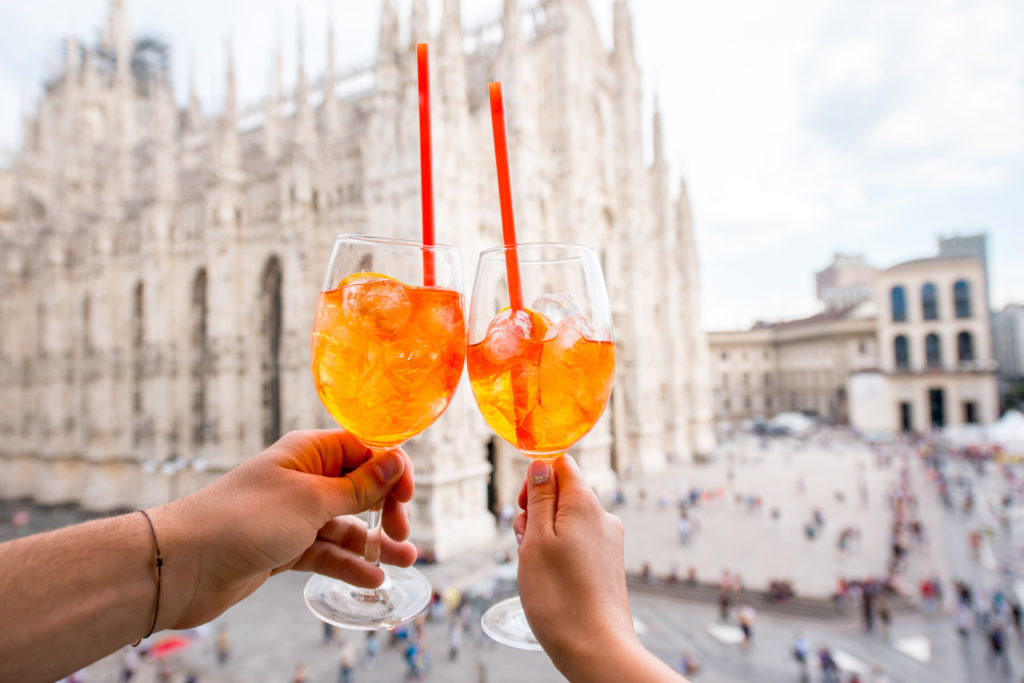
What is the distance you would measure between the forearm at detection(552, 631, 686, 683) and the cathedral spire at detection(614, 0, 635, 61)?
23.0 m

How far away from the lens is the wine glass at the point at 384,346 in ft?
4.09

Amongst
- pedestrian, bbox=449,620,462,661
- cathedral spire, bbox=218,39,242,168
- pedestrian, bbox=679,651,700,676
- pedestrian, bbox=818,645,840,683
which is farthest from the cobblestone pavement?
cathedral spire, bbox=218,39,242,168

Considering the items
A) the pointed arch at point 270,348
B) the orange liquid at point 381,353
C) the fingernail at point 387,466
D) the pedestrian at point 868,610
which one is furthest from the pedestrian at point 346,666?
the pointed arch at point 270,348

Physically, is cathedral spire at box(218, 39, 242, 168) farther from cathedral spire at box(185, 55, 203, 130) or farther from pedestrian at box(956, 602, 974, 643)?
pedestrian at box(956, 602, 974, 643)

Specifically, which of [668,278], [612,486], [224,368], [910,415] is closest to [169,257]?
[224,368]

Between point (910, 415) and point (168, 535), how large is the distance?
4161cm

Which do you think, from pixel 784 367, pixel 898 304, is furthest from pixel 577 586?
pixel 784 367

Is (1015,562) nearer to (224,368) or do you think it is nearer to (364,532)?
(364,532)

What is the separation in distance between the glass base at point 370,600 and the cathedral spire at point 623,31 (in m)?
22.6

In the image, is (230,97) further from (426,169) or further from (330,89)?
(426,169)

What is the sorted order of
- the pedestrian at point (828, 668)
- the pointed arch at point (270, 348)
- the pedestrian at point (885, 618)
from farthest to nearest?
the pointed arch at point (270, 348) < the pedestrian at point (885, 618) < the pedestrian at point (828, 668)

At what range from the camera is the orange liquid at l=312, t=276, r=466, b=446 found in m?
1.24

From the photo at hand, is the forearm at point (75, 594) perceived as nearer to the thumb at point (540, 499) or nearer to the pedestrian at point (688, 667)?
the thumb at point (540, 499)

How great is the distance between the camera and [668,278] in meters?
22.3
